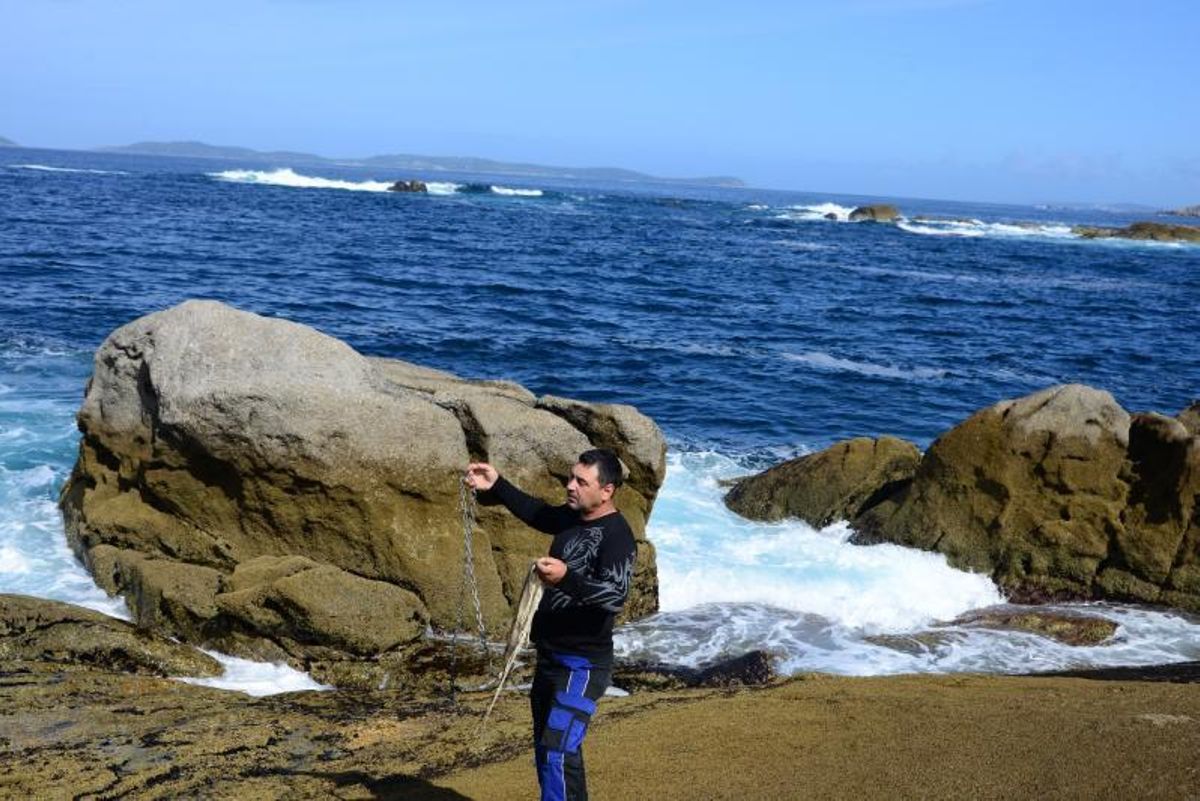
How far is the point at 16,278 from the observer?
95.5 feet

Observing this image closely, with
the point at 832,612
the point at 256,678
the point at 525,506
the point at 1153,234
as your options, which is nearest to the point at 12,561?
the point at 256,678

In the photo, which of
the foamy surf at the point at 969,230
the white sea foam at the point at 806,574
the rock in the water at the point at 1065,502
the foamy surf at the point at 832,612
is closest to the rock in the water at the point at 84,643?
the foamy surf at the point at 832,612

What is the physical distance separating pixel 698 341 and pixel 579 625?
949 inches

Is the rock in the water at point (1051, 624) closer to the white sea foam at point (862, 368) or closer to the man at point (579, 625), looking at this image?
the man at point (579, 625)

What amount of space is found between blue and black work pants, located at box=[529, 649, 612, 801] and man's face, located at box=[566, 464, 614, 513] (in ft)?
2.44

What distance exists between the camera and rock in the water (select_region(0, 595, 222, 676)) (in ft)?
27.9

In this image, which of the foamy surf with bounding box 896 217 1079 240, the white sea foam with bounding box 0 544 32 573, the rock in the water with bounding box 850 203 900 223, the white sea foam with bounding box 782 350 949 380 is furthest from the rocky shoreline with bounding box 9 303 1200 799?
the rock in the water with bounding box 850 203 900 223

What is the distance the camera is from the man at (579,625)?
5.30 metres

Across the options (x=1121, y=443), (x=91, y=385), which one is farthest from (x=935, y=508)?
(x=91, y=385)

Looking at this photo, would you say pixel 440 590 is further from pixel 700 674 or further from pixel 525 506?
pixel 525 506

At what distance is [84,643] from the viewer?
339 inches

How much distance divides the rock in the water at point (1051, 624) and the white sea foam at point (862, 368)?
48.2 ft

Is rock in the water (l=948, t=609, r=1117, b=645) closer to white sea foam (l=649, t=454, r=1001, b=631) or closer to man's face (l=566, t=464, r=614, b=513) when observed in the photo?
white sea foam (l=649, t=454, r=1001, b=631)

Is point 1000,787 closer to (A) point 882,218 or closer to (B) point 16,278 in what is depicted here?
(B) point 16,278
